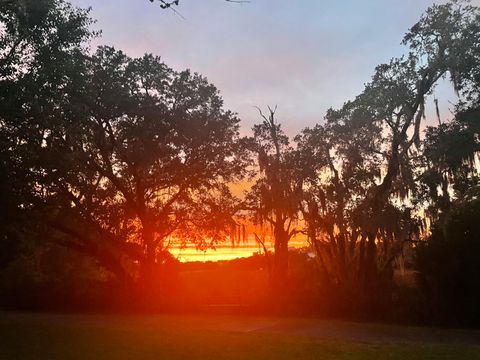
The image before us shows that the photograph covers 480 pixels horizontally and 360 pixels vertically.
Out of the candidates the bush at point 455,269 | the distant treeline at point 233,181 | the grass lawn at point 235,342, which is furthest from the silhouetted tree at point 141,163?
the bush at point 455,269

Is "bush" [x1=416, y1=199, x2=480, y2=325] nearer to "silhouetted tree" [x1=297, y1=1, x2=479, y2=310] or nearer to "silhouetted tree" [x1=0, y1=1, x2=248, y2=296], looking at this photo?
"silhouetted tree" [x1=297, y1=1, x2=479, y2=310]

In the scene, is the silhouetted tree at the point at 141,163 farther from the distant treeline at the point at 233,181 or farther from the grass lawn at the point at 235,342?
the grass lawn at the point at 235,342

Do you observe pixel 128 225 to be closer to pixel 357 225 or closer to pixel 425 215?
pixel 357 225

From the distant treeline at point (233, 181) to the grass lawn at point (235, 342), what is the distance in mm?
3389

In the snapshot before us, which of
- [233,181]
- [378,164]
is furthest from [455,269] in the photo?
[233,181]

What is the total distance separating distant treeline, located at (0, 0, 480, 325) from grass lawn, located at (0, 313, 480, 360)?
339cm

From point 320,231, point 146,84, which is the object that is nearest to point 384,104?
point 320,231

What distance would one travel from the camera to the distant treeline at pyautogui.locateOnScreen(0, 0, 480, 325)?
16.0m

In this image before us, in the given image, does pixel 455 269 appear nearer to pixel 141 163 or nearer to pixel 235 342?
pixel 235 342

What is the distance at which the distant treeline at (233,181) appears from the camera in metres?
16.0

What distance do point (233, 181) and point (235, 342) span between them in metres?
13.7

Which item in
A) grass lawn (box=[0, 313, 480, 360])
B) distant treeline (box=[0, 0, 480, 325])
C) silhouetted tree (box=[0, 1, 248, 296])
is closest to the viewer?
grass lawn (box=[0, 313, 480, 360])

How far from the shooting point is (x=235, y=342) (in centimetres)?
1180

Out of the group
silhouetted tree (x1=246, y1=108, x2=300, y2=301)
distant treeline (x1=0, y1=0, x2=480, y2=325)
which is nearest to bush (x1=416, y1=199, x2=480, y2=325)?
distant treeline (x1=0, y1=0, x2=480, y2=325)
